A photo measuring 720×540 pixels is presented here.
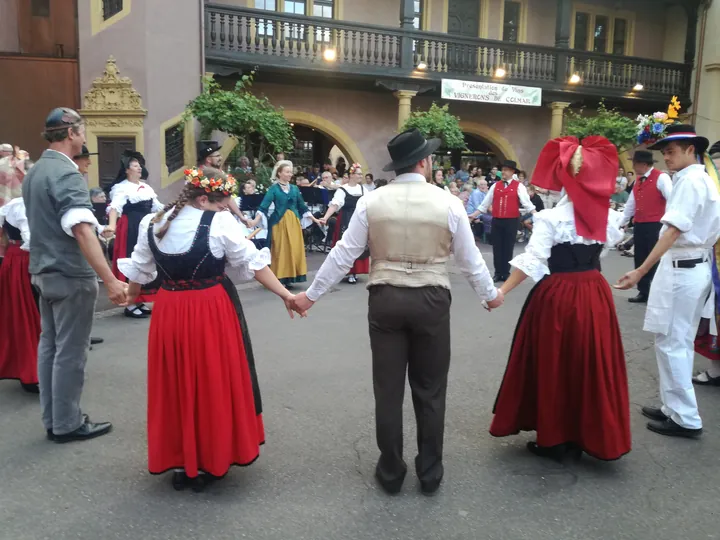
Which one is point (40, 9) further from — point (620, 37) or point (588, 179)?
point (620, 37)

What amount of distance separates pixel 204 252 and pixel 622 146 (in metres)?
16.5

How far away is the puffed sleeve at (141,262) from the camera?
340 centimetres

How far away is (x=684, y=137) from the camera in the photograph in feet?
13.3

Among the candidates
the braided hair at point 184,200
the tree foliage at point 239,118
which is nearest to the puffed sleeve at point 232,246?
the braided hair at point 184,200

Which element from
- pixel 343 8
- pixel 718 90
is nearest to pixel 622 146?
pixel 718 90

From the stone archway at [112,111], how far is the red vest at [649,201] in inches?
387

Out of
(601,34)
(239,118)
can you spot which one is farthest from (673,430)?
(601,34)

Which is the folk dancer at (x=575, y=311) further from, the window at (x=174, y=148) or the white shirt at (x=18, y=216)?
the window at (x=174, y=148)

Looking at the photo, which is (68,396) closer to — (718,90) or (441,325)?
(441,325)

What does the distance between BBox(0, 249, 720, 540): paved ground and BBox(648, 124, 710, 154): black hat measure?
1905mm

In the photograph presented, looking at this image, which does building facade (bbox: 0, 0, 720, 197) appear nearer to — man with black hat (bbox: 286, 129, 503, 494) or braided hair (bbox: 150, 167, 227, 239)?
braided hair (bbox: 150, 167, 227, 239)

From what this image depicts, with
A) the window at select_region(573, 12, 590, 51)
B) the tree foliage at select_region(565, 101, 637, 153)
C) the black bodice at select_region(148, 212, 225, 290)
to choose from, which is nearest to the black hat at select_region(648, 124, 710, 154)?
the black bodice at select_region(148, 212, 225, 290)

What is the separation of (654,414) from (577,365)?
1.24 metres

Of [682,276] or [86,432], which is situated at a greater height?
[682,276]
